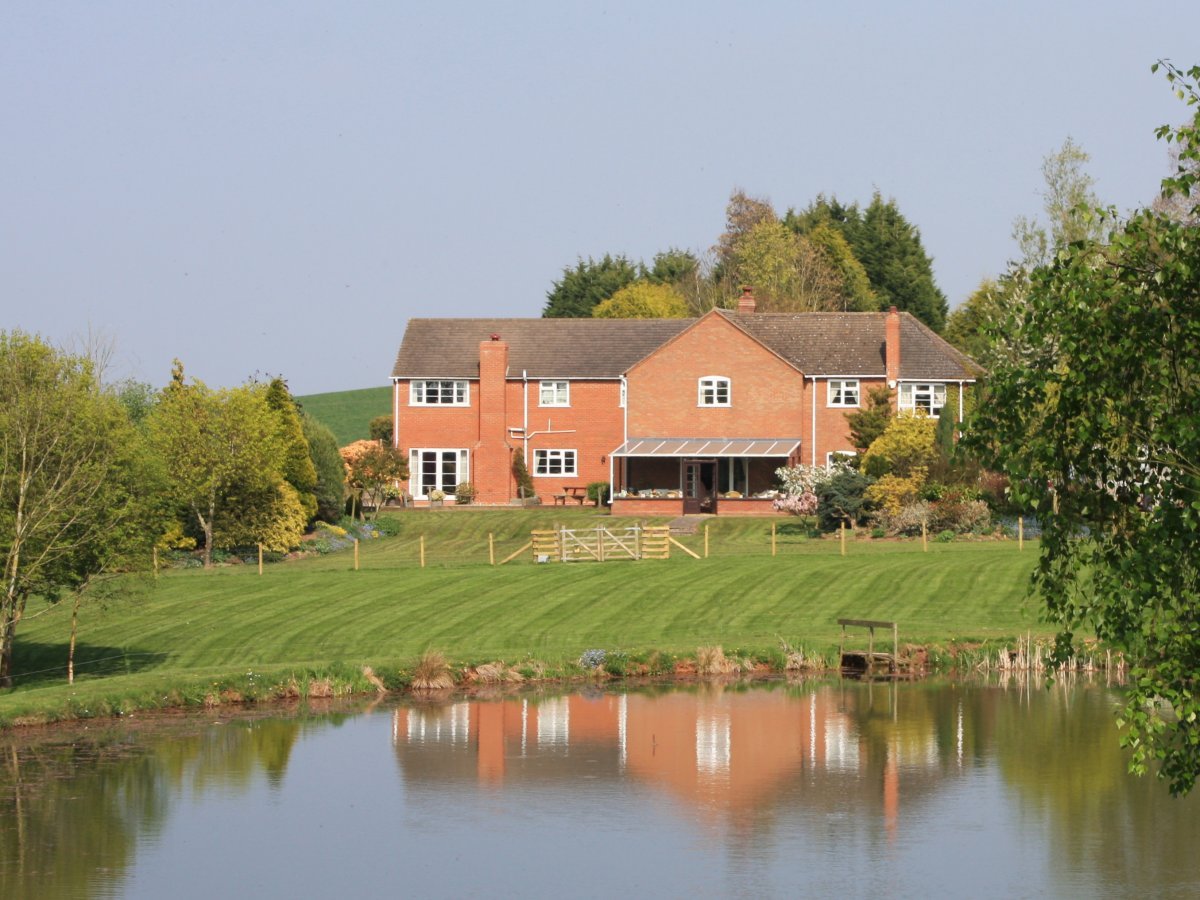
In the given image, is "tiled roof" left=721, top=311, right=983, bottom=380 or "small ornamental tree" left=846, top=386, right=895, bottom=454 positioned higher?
"tiled roof" left=721, top=311, right=983, bottom=380

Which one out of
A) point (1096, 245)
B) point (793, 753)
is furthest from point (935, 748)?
point (1096, 245)

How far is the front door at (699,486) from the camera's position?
5916cm

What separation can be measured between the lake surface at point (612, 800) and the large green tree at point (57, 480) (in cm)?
367

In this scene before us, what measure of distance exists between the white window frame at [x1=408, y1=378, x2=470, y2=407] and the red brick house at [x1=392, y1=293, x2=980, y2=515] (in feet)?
0.13

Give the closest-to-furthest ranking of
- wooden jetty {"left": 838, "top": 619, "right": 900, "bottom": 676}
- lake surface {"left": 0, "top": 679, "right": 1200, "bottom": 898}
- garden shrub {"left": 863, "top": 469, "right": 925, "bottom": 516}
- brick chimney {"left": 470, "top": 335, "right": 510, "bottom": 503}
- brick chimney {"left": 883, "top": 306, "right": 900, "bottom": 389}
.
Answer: lake surface {"left": 0, "top": 679, "right": 1200, "bottom": 898} → wooden jetty {"left": 838, "top": 619, "right": 900, "bottom": 676} → garden shrub {"left": 863, "top": 469, "right": 925, "bottom": 516} → brick chimney {"left": 883, "top": 306, "right": 900, "bottom": 389} → brick chimney {"left": 470, "top": 335, "right": 510, "bottom": 503}

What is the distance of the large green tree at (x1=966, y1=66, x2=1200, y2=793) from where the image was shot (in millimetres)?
13484

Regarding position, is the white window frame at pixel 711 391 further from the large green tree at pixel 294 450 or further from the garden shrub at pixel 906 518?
the large green tree at pixel 294 450

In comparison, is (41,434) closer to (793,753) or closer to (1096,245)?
(793,753)

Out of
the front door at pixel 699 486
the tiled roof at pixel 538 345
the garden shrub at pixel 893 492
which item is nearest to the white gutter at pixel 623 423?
the tiled roof at pixel 538 345

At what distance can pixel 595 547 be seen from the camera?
4762 centimetres

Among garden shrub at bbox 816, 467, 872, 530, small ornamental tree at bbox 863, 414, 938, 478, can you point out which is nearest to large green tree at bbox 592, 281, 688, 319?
small ornamental tree at bbox 863, 414, 938, 478

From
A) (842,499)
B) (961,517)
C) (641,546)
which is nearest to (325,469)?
(641,546)

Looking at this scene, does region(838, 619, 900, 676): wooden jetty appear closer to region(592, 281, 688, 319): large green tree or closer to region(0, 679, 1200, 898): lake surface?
region(0, 679, 1200, 898): lake surface

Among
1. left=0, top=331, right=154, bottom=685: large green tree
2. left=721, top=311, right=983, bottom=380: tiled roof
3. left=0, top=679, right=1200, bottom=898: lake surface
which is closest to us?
left=0, top=679, right=1200, bottom=898: lake surface
